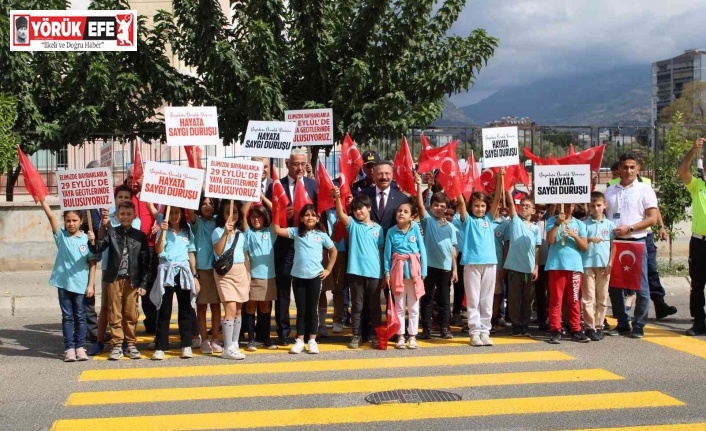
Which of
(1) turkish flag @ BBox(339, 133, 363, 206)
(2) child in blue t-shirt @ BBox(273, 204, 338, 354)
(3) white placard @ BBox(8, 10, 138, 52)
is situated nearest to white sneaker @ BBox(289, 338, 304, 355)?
(2) child in blue t-shirt @ BBox(273, 204, 338, 354)

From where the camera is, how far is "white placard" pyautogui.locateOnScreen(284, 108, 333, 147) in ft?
37.7

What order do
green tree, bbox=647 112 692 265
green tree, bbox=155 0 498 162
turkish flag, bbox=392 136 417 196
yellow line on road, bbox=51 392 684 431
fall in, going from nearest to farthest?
1. yellow line on road, bbox=51 392 684 431
2. turkish flag, bbox=392 136 417 196
3. green tree, bbox=155 0 498 162
4. green tree, bbox=647 112 692 265

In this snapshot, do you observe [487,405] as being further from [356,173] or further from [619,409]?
[356,173]

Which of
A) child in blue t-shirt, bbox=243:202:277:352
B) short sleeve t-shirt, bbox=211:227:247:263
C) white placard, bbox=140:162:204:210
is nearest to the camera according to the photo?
white placard, bbox=140:162:204:210

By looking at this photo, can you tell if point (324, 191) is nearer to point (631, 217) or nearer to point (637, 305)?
point (631, 217)

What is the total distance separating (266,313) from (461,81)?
6326 millimetres

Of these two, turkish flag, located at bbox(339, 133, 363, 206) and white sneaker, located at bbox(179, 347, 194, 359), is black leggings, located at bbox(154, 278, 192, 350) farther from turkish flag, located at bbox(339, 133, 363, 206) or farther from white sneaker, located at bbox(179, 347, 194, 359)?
turkish flag, located at bbox(339, 133, 363, 206)

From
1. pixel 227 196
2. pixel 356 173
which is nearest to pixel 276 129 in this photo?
pixel 356 173

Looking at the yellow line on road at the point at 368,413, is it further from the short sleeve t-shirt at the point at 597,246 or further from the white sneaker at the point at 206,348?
the short sleeve t-shirt at the point at 597,246

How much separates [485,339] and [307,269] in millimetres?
2099

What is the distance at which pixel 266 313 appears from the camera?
9.43 meters

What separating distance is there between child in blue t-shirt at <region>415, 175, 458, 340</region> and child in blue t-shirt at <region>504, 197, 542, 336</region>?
65cm

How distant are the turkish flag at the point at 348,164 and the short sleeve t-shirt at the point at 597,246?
2.73 m

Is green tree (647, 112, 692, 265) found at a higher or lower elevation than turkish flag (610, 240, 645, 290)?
higher
